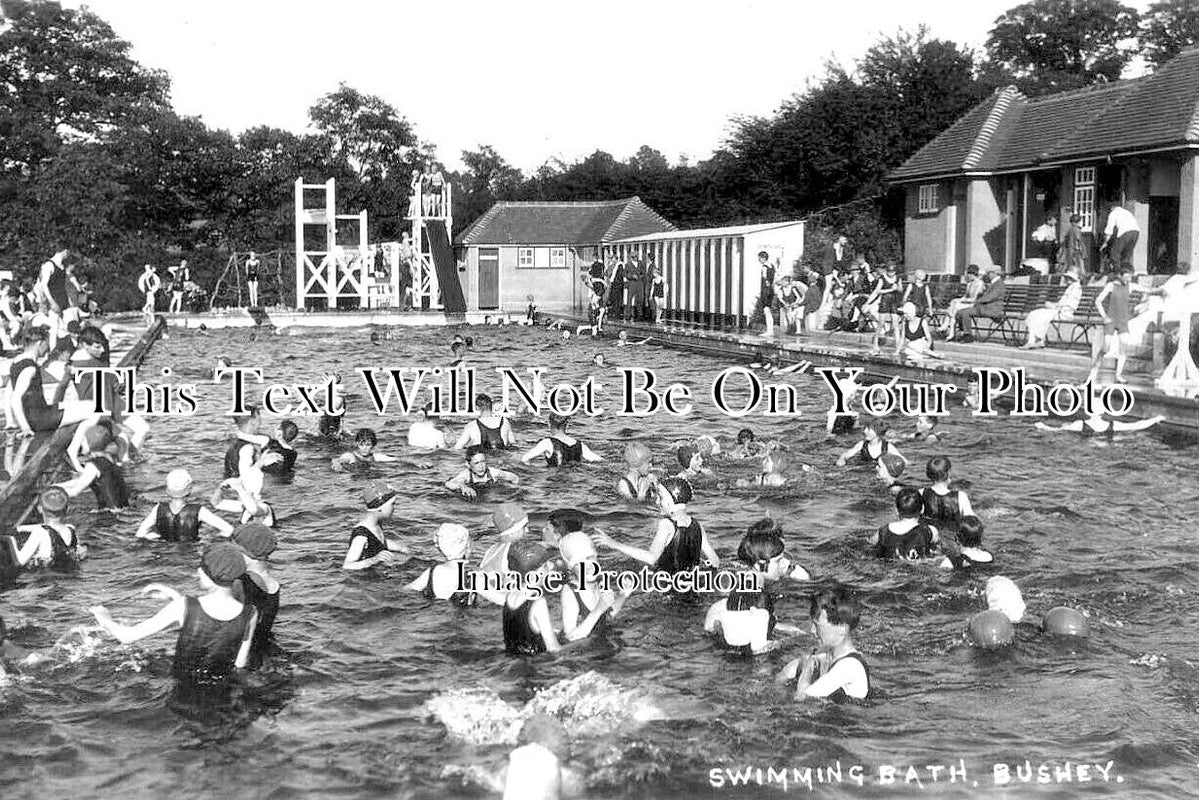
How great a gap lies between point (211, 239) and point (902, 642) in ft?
187

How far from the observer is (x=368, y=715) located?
30.8 feet

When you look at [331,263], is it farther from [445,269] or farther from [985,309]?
[985,309]

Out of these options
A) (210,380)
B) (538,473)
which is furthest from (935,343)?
(210,380)

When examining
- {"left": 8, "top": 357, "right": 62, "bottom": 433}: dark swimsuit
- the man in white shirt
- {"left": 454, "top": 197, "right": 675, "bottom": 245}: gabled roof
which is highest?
{"left": 454, "top": 197, "right": 675, "bottom": 245}: gabled roof

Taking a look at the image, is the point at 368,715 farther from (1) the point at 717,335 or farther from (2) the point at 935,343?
(1) the point at 717,335

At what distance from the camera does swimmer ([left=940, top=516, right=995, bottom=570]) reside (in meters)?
12.7

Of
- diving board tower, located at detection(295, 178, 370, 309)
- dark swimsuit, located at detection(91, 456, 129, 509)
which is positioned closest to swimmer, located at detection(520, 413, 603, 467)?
dark swimsuit, located at detection(91, 456, 129, 509)

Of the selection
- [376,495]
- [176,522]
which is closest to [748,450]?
[376,495]

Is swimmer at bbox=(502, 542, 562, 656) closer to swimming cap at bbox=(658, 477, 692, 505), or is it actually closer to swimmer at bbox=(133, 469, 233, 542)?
swimming cap at bbox=(658, 477, 692, 505)

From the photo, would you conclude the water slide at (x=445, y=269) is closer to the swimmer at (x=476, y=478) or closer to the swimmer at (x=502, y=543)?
the swimmer at (x=476, y=478)

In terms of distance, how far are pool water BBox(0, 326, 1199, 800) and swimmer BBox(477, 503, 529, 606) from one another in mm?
284

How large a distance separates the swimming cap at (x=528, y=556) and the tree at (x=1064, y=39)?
54.6 meters

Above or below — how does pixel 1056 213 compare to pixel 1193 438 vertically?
above

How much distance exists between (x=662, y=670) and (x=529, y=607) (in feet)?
3.94
